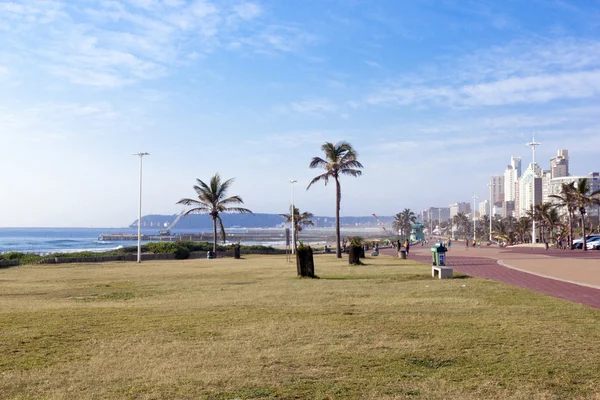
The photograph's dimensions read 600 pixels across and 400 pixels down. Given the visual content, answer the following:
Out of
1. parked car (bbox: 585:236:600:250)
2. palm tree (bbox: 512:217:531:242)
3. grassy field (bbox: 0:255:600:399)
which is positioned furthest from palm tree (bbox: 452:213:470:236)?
grassy field (bbox: 0:255:600:399)

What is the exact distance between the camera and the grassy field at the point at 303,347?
19.4ft

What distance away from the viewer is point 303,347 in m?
7.86

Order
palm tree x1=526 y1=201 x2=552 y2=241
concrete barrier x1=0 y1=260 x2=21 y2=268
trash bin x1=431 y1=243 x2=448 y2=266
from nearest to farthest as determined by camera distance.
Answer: trash bin x1=431 y1=243 x2=448 y2=266 < concrete barrier x1=0 y1=260 x2=21 y2=268 < palm tree x1=526 y1=201 x2=552 y2=241

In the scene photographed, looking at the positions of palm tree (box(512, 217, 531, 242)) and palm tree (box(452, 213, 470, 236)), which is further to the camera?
palm tree (box(452, 213, 470, 236))

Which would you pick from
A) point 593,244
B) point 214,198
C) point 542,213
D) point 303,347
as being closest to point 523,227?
point 542,213

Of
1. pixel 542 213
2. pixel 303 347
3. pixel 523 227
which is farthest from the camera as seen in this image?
pixel 523 227

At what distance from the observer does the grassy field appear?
591 cm

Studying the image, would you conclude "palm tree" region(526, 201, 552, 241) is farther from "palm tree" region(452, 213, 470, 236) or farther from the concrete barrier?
"palm tree" region(452, 213, 470, 236)

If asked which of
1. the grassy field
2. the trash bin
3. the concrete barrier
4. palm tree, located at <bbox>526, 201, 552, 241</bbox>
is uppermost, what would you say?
palm tree, located at <bbox>526, 201, 552, 241</bbox>

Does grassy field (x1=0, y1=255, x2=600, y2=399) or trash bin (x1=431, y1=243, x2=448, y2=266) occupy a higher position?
trash bin (x1=431, y1=243, x2=448, y2=266)

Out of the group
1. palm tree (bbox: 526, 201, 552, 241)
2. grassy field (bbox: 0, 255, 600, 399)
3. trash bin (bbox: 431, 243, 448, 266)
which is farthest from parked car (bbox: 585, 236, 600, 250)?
grassy field (bbox: 0, 255, 600, 399)

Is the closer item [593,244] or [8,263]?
[8,263]

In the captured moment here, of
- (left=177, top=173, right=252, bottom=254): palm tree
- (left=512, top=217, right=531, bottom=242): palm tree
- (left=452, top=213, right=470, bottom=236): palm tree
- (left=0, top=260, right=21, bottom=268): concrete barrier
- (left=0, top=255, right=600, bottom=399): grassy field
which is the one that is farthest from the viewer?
(left=452, top=213, right=470, bottom=236): palm tree

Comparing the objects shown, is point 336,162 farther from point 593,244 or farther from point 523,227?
point 523,227
